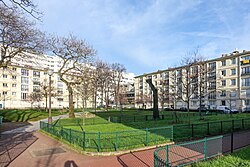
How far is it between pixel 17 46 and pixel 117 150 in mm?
13158

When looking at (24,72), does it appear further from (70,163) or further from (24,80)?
(70,163)

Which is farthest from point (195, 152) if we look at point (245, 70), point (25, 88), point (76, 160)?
point (25, 88)

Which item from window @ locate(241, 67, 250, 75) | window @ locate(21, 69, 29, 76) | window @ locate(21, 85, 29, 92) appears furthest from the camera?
window @ locate(21, 69, 29, 76)

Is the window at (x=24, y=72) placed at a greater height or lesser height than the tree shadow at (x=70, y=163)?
greater

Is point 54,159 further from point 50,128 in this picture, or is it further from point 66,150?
point 50,128

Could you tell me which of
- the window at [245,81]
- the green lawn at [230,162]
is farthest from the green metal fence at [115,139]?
the window at [245,81]

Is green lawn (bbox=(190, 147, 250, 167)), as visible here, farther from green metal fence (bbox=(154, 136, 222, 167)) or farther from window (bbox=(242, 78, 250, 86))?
window (bbox=(242, 78, 250, 86))

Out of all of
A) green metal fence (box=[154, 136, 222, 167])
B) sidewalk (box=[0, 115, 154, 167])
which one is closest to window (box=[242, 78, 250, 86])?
green metal fence (box=[154, 136, 222, 167])

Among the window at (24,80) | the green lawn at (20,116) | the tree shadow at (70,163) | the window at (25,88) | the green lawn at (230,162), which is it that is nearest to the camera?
the green lawn at (230,162)

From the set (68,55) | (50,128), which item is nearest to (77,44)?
(68,55)

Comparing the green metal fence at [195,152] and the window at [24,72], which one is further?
the window at [24,72]

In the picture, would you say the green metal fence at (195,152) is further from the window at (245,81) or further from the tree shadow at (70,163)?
the window at (245,81)

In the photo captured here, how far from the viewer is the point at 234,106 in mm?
54906

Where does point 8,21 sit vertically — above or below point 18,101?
above
